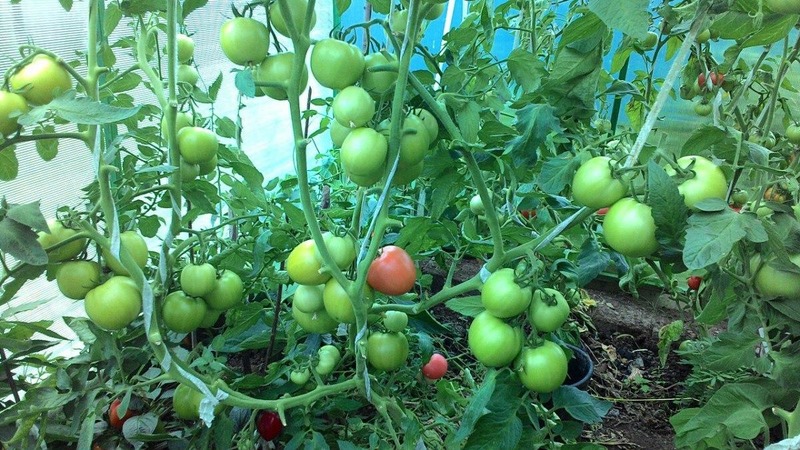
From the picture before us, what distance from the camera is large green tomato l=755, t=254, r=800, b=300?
0.65 meters

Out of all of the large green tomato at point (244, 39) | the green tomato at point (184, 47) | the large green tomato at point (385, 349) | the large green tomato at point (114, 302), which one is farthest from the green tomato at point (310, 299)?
the green tomato at point (184, 47)

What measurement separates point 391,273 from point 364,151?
20cm

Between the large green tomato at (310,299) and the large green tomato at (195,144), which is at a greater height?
the large green tomato at (195,144)

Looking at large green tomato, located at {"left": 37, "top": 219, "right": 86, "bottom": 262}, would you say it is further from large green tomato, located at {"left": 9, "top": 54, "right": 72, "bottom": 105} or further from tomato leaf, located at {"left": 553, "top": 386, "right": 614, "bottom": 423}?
tomato leaf, located at {"left": 553, "top": 386, "right": 614, "bottom": 423}

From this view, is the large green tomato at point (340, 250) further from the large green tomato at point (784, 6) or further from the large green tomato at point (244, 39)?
the large green tomato at point (784, 6)

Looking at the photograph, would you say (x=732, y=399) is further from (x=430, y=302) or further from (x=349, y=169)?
(x=349, y=169)

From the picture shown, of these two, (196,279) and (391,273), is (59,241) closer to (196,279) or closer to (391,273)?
(196,279)

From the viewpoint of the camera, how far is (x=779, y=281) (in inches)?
25.7

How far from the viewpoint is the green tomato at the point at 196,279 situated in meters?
0.78

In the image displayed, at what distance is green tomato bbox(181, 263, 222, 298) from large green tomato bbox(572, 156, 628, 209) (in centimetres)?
52

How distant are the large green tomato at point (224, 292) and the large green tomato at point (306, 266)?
0.17 metres

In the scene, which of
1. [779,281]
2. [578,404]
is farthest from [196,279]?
[779,281]

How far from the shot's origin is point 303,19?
0.62m

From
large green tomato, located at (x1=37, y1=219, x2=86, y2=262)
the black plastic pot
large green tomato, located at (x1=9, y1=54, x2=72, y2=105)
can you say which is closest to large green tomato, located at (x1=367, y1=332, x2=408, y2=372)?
large green tomato, located at (x1=37, y1=219, x2=86, y2=262)
